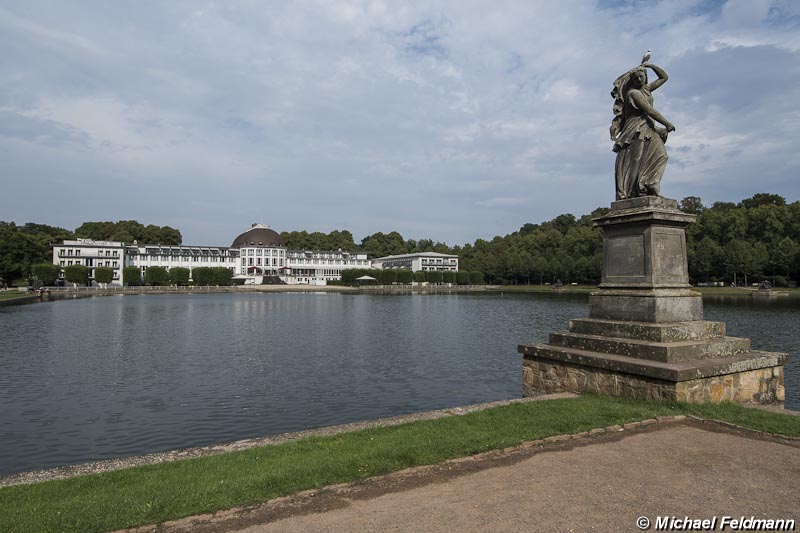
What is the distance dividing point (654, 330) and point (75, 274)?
320 feet

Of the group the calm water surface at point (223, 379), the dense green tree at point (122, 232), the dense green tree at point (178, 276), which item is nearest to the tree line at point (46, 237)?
the dense green tree at point (122, 232)

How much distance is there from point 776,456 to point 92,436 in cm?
1091

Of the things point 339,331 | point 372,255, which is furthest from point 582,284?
point 339,331

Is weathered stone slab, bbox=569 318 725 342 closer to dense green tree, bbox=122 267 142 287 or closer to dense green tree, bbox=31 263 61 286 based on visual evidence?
dense green tree, bbox=31 263 61 286

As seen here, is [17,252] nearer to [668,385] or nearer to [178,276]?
[178,276]

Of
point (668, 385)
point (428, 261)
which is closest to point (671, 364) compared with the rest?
point (668, 385)

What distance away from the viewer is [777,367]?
8250mm

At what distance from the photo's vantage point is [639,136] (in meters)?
9.19

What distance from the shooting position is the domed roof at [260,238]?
122938 millimetres

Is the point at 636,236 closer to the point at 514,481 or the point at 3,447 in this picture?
the point at 514,481

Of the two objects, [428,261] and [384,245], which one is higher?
[384,245]

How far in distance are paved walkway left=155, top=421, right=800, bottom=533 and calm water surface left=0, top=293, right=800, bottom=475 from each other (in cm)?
595

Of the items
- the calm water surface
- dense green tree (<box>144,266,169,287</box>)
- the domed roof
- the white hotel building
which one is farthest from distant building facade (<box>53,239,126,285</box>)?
the calm water surface

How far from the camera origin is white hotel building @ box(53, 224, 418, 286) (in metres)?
98.6
